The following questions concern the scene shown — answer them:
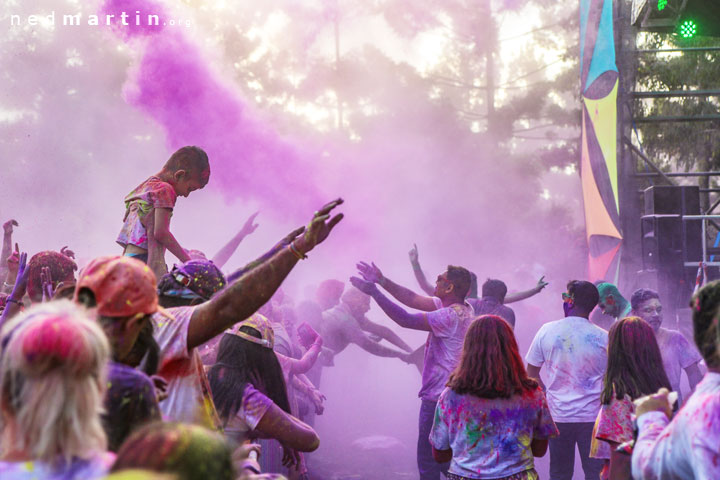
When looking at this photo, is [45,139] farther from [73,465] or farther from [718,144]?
[73,465]

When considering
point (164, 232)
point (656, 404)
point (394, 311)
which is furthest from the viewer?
point (394, 311)

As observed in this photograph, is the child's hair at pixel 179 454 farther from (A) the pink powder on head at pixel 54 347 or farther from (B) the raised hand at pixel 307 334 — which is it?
(B) the raised hand at pixel 307 334

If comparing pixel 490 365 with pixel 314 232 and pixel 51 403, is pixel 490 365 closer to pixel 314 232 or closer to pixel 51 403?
pixel 314 232

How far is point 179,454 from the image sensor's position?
1321mm

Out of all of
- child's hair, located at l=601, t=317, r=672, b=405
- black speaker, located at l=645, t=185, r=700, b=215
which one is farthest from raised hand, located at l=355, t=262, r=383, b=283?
black speaker, located at l=645, t=185, r=700, b=215

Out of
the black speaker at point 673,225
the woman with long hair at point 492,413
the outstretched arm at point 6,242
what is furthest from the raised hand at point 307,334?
the black speaker at point 673,225

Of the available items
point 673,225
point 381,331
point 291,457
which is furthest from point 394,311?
point 673,225

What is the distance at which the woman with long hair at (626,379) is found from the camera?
416 centimetres

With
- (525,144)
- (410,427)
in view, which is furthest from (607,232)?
(525,144)

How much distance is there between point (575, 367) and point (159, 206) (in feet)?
10.5

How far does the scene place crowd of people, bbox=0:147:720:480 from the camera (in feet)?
5.18

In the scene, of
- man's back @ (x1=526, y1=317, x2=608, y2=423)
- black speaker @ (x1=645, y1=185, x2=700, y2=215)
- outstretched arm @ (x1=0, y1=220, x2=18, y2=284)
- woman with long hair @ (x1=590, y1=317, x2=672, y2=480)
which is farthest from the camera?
black speaker @ (x1=645, y1=185, x2=700, y2=215)

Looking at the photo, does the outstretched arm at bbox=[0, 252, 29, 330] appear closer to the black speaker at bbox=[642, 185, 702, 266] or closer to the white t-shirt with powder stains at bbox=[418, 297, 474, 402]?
the white t-shirt with powder stains at bbox=[418, 297, 474, 402]

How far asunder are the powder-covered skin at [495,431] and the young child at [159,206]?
6.23 ft
